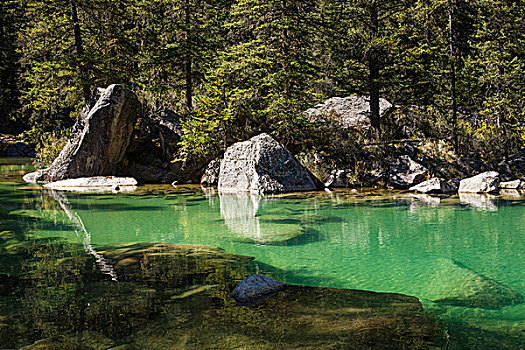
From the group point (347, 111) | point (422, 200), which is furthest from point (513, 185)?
point (347, 111)

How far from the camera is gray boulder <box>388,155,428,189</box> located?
53.3ft

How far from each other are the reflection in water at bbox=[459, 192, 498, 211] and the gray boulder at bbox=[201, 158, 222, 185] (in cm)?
979

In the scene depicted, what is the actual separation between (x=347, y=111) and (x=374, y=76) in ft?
7.39

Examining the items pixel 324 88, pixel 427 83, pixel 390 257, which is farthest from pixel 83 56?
pixel 390 257

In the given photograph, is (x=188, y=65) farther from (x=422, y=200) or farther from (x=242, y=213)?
(x=422, y=200)

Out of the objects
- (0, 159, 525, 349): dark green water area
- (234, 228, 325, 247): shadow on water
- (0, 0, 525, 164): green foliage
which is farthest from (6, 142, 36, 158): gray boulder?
(234, 228, 325, 247): shadow on water

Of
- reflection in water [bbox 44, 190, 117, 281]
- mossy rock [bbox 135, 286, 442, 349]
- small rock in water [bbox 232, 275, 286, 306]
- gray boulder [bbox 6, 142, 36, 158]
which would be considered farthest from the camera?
gray boulder [bbox 6, 142, 36, 158]

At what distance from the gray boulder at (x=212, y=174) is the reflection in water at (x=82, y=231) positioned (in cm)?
588

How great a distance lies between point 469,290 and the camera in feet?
17.6

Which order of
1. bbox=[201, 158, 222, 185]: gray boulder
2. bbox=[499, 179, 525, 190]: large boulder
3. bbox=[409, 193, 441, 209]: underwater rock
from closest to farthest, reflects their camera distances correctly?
bbox=[409, 193, 441, 209]: underwater rock
bbox=[499, 179, 525, 190]: large boulder
bbox=[201, 158, 222, 185]: gray boulder

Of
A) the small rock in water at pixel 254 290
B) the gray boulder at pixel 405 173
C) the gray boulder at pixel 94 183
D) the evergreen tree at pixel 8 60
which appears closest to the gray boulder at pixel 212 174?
the gray boulder at pixel 94 183

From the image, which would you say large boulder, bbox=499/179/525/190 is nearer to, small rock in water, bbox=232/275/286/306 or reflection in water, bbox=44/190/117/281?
small rock in water, bbox=232/275/286/306

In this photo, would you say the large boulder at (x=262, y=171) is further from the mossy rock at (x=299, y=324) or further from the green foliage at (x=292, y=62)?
the mossy rock at (x=299, y=324)

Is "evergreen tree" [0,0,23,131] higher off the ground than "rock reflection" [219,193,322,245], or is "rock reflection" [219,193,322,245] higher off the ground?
"evergreen tree" [0,0,23,131]
